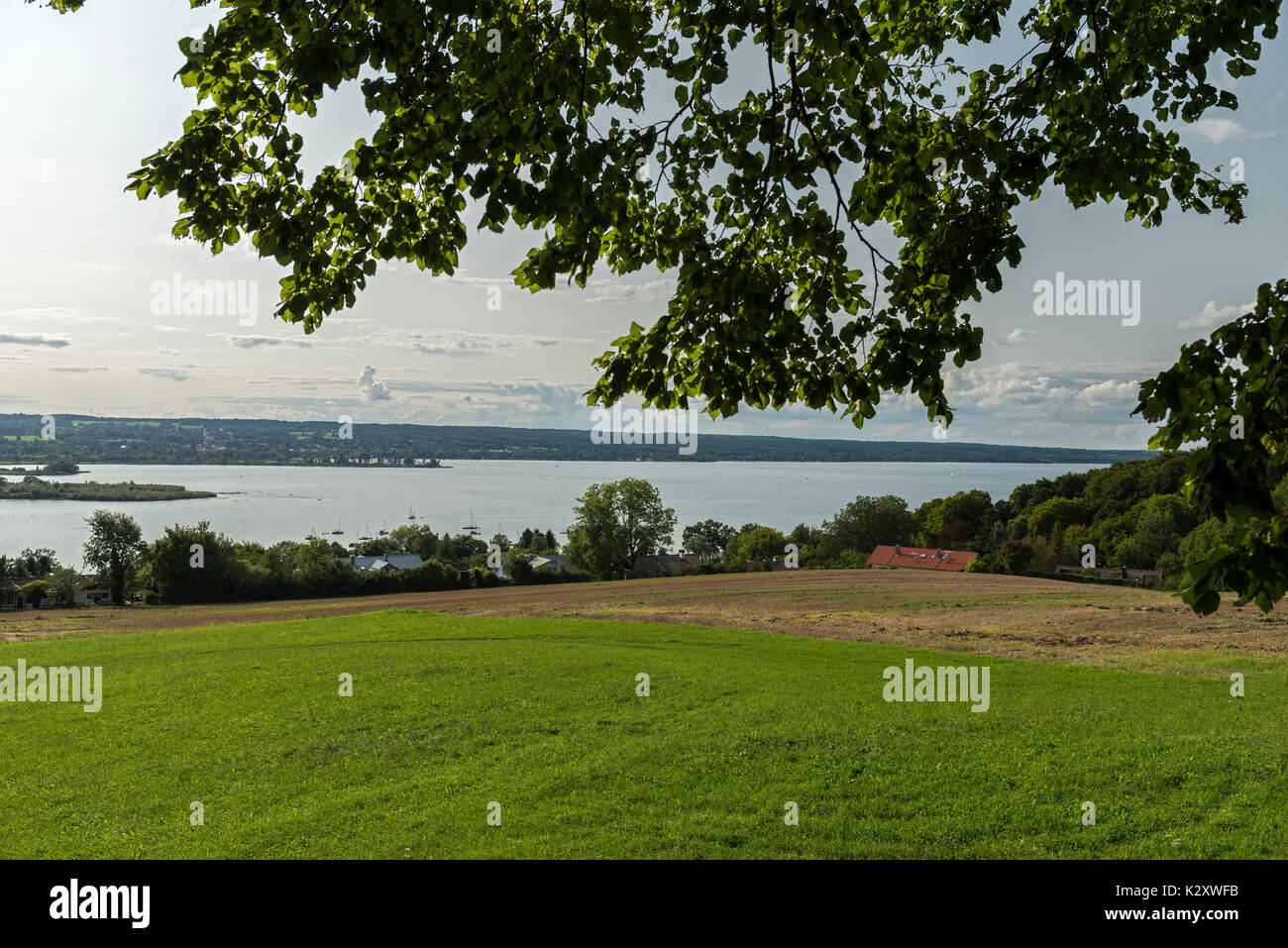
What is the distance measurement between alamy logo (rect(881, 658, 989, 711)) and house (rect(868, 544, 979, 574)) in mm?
44716

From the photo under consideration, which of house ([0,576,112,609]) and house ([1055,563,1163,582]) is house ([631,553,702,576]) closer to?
house ([1055,563,1163,582])

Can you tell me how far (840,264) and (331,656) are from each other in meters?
15.4

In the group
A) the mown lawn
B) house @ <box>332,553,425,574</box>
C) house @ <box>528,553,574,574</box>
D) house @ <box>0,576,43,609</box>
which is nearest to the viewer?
the mown lawn

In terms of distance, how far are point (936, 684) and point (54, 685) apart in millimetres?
17042

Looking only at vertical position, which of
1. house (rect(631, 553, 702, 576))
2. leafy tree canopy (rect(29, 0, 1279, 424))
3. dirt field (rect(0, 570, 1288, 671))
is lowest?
house (rect(631, 553, 702, 576))

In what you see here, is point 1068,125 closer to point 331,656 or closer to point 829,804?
point 829,804

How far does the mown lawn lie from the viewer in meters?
7.40

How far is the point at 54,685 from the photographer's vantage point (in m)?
15.6

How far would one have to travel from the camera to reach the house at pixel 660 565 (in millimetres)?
60769

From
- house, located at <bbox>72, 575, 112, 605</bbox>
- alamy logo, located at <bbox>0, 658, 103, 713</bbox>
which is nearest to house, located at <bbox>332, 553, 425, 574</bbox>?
house, located at <bbox>72, 575, 112, 605</bbox>

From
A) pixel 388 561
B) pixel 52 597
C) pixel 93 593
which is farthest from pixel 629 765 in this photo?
pixel 93 593

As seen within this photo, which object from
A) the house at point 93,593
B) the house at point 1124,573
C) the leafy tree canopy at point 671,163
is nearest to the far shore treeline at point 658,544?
the house at point 1124,573
